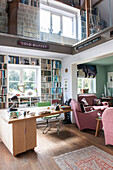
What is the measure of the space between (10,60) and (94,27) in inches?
126

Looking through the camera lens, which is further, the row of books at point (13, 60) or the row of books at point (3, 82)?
the row of books at point (13, 60)

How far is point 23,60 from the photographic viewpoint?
16.2ft

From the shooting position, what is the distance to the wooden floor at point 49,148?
7.77 feet

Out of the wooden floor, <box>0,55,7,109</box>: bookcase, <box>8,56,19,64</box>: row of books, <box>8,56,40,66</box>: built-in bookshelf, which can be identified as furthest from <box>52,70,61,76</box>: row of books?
the wooden floor

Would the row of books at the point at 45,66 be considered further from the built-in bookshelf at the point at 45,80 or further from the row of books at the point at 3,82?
the row of books at the point at 3,82

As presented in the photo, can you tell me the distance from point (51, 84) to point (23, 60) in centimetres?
155

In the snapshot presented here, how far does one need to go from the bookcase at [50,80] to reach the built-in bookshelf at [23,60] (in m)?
0.30

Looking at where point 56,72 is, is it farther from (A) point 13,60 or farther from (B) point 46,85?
(A) point 13,60

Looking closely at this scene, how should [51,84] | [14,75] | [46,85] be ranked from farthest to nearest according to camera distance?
[51,84] → [46,85] → [14,75]

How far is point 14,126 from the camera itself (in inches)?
104

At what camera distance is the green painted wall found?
7.67 m

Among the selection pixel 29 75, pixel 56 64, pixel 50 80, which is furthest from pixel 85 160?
pixel 56 64

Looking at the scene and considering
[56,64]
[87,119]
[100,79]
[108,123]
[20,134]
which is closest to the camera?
[20,134]

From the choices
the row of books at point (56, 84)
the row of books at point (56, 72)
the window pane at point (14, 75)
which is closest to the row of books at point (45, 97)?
the row of books at point (56, 84)
